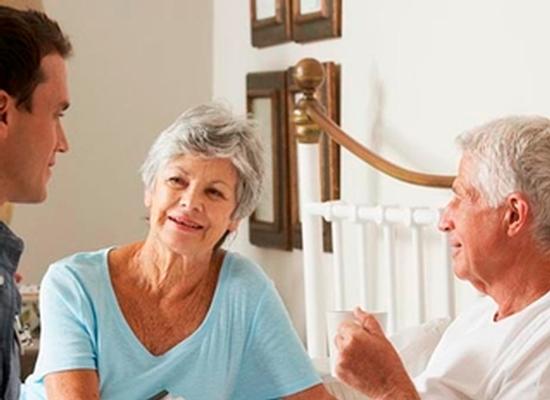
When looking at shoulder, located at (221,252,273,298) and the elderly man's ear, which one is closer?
the elderly man's ear

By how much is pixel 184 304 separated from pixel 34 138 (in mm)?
879

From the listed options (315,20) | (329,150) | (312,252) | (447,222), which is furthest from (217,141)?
(315,20)

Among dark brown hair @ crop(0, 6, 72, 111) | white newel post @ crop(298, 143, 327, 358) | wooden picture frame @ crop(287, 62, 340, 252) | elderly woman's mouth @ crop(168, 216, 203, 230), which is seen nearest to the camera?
dark brown hair @ crop(0, 6, 72, 111)

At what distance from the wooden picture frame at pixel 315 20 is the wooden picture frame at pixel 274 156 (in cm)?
17

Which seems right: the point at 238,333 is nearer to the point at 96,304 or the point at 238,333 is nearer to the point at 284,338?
the point at 284,338

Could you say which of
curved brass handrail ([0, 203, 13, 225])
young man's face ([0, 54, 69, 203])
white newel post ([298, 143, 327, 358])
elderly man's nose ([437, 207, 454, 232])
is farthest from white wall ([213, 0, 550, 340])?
young man's face ([0, 54, 69, 203])

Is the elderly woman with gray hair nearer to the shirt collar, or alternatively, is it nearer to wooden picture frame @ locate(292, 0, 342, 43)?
the shirt collar

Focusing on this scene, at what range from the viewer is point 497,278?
6.77 feet

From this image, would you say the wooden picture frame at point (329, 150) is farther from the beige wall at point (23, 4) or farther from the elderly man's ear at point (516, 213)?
the elderly man's ear at point (516, 213)

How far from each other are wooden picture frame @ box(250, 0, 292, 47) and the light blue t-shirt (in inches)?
51.6

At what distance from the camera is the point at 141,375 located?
2.33 metres

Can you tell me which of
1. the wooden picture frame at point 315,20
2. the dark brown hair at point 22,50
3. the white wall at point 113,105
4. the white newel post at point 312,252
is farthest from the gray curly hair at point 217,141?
the white wall at point 113,105

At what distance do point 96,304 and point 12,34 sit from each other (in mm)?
930

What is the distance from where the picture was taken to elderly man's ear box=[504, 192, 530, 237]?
6.60 feet
